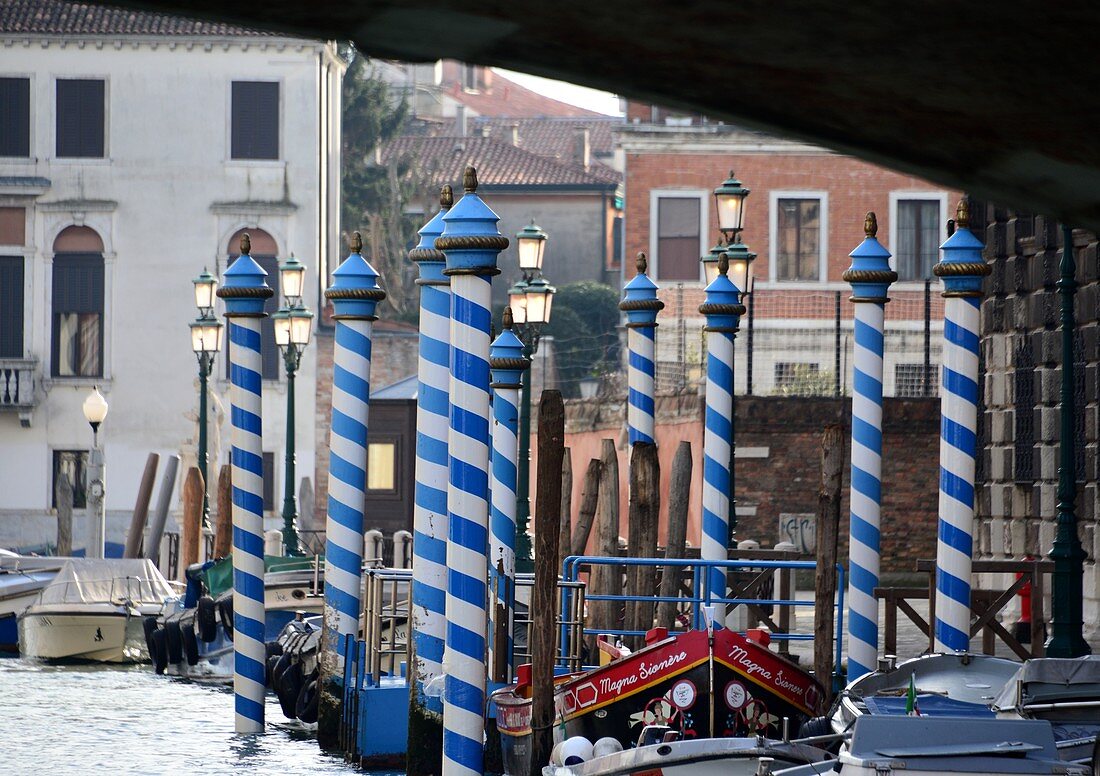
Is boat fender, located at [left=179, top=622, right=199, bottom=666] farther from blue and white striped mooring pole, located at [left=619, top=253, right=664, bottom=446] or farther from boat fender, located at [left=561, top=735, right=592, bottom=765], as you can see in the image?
boat fender, located at [left=561, top=735, right=592, bottom=765]

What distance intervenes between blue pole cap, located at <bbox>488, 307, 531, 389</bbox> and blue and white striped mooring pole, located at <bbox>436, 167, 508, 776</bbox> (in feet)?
17.4

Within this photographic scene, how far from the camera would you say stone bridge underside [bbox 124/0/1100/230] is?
307 centimetres

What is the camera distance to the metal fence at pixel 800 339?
28266mm

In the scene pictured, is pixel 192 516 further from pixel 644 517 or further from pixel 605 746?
pixel 605 746

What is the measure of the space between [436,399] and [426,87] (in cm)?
4405

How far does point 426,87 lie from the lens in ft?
180

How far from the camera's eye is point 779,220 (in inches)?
1303

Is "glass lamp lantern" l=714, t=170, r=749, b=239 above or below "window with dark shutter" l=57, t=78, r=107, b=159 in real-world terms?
below

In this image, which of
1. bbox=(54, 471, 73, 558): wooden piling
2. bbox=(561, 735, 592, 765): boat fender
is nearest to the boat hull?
bbox=(54, 471, 73, 558): wooden piling

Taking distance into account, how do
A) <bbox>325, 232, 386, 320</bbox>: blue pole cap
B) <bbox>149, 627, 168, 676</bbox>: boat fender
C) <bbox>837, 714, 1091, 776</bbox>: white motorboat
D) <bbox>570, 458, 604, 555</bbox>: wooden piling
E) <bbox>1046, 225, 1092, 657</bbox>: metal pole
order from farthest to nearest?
1. <bbox>149, 627, 168, 676</bbox>: boat fender
2. <bbox>570, 458, 604, 555</bbox>: wooden piling
3. <bbox>325, 232, 386, 320</bbox>: blue pole cap
4. <bbox>1046, 225, 1092, 657</bbox>: metal pole
5. <bbox>837, 714, 1091, 776</bbox>: white motorboat

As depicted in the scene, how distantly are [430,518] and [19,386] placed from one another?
2445cm

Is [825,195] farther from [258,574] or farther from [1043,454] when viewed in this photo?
[258,574]

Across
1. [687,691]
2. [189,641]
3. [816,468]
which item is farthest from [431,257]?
[816,468]

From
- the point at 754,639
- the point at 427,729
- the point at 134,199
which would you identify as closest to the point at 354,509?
the point at 427,729
